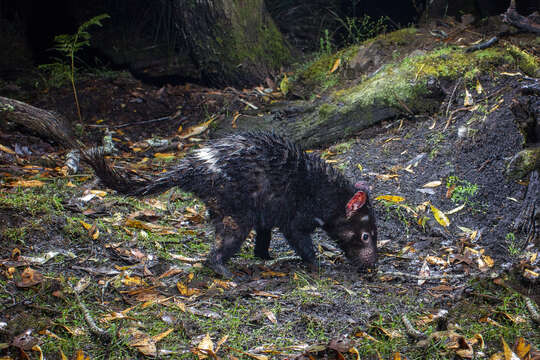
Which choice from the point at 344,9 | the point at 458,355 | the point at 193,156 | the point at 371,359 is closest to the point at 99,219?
the point at 193,156

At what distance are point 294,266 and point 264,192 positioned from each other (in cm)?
77

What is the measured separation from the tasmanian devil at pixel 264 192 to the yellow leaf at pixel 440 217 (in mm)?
729

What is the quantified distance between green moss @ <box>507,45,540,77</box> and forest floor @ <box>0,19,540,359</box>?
0.76ft

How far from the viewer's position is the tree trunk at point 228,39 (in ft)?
26.6

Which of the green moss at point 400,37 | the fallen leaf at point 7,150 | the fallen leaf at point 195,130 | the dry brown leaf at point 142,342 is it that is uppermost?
the green moss at point 400,37

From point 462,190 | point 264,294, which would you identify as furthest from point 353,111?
point 264,294

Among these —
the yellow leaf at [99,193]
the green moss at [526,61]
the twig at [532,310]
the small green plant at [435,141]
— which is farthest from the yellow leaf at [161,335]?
the green moss at [526,61]

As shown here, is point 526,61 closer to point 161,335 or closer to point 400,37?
point 400,37

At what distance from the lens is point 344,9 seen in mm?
9320

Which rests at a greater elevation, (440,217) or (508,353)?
(508,353)

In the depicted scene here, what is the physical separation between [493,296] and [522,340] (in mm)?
519

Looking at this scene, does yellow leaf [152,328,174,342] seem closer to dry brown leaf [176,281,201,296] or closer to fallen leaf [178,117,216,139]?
dry brown leaf [176,281,201,296]

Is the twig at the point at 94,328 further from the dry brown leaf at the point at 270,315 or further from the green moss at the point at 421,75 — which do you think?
the green moss at the point at 421,75

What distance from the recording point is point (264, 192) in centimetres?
428
